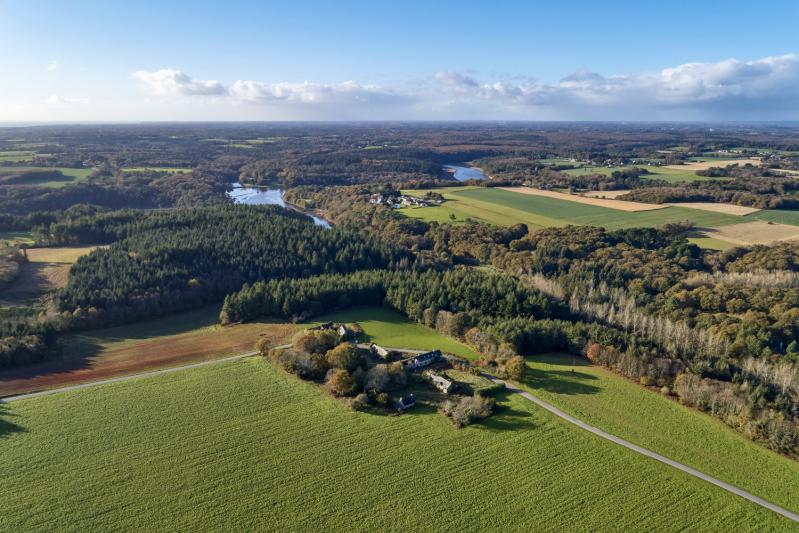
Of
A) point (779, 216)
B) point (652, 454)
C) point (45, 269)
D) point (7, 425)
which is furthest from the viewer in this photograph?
point (779, 216)

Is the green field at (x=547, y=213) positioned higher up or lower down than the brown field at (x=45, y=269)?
higher up

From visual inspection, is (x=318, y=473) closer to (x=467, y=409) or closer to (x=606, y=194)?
(x=467, y=409)

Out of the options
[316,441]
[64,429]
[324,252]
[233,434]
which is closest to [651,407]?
[316,441]

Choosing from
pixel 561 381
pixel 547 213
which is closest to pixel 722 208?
pixel 547 213

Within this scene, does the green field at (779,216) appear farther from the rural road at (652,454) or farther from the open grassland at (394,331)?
the rural road at (652,454)

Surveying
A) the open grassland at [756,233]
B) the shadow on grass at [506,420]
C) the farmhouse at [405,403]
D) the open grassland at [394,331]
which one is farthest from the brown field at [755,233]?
the farmhouse at [405,403]

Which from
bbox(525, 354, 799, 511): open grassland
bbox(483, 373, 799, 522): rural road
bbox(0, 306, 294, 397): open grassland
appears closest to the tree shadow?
bbox(525, 354, 799, 511): open grassland
